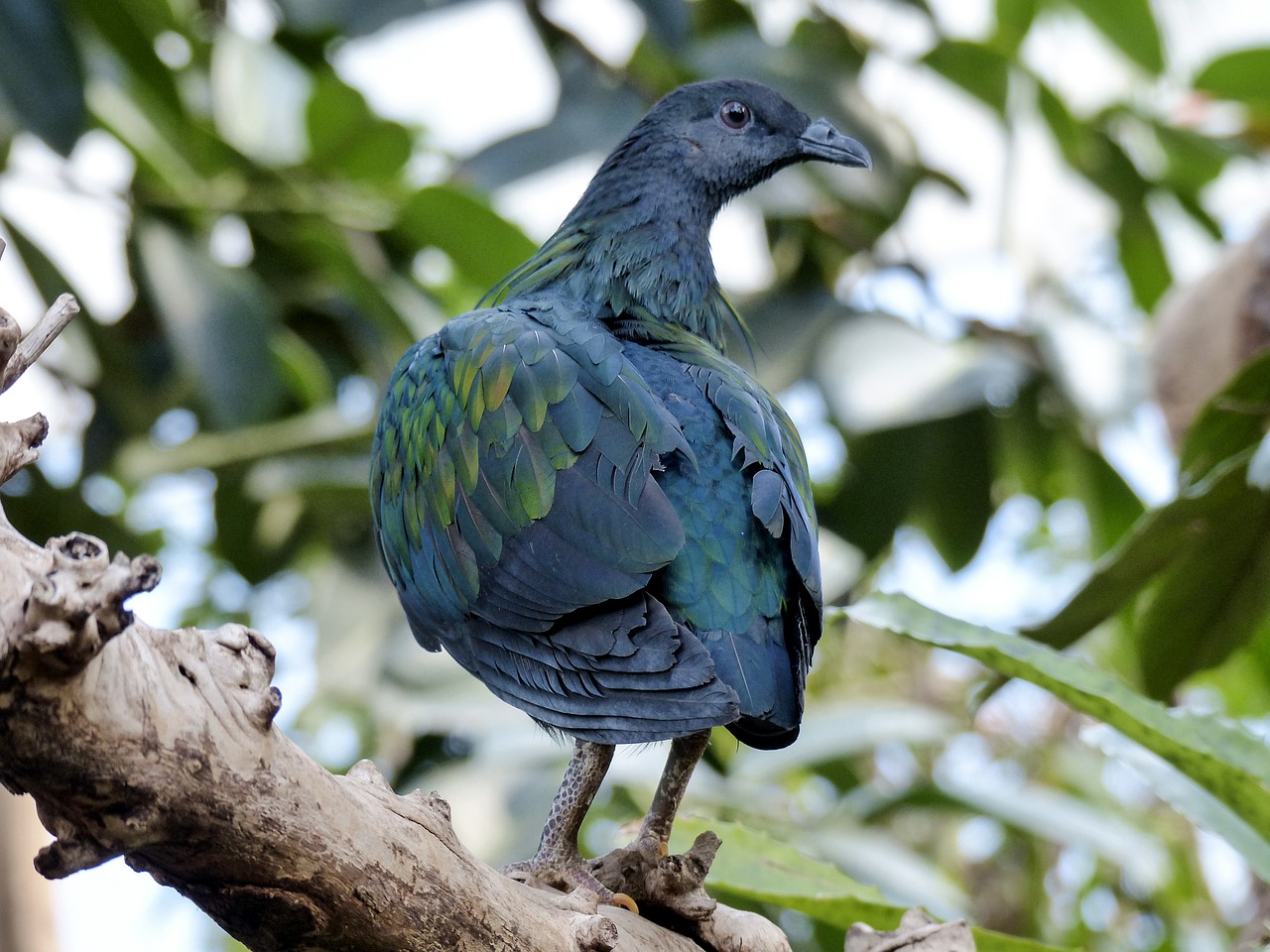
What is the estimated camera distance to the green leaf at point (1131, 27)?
19.6 ft

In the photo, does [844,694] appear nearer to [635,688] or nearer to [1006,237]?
[1006,237]

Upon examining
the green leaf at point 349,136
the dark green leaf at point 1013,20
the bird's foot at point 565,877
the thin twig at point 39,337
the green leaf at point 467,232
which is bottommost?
the bird's foot at point 565,877

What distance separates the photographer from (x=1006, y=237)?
557cm

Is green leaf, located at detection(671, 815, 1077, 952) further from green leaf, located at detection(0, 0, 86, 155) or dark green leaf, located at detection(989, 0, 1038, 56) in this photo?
dark green leaf, located at detection(989, 0, 1038, 56)

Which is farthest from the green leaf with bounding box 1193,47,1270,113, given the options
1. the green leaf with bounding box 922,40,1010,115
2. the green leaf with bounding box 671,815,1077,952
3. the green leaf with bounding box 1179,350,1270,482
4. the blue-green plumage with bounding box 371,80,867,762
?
the green leaf with bounding box 671,815,1077,952

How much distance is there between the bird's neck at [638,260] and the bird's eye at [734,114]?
20cm

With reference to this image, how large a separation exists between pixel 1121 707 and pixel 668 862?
95 centimetres

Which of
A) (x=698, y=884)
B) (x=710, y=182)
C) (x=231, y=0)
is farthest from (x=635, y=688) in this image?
(x=231, y=0)

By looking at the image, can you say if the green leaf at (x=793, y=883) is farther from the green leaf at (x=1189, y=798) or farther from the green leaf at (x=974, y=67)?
the green leaf at (x=974, y=67)

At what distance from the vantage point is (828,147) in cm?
347

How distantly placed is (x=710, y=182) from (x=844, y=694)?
4450mm

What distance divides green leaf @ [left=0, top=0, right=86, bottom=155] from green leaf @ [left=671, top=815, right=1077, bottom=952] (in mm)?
2598

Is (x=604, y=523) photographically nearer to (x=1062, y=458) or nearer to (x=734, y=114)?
(x=734, y=114)

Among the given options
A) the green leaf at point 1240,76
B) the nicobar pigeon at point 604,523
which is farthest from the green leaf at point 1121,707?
the green leaf at point 1240,76
